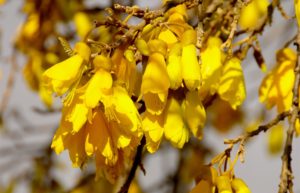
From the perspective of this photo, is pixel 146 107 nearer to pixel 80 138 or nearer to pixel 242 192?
pixel 80 138

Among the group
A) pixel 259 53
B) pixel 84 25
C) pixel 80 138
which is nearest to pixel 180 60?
pixel 80 138

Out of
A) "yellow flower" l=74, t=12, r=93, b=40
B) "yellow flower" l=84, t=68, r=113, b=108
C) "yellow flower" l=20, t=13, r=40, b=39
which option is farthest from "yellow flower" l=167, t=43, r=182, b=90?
"yellow flower" l=20, t=13, r=40, b=39

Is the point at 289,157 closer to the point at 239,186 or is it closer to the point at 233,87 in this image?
the point at 239,186

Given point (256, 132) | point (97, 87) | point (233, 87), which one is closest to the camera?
point (97, 87)

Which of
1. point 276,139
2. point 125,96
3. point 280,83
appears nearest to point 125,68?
point 125,96

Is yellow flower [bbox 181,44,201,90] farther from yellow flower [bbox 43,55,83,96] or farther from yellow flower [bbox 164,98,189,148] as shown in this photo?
yellow flower [bbox 43,55,83,96]

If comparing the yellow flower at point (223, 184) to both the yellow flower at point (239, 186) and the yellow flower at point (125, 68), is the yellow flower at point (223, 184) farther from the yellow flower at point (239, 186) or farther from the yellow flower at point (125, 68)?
the yellow flower at point (125, 68)

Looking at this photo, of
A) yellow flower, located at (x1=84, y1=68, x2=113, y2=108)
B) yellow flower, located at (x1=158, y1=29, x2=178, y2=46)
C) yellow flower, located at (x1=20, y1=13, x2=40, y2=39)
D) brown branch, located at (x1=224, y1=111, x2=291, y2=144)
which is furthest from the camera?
yellow flower, located at (x1=20, y1=13, x2=40, y2=39)
